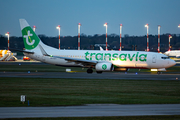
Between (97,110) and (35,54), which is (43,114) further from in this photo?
(35,54)

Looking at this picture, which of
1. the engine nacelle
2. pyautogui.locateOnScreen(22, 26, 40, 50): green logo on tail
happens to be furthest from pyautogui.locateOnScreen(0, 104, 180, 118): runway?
pyautogui.locateOnScreen(22, 26, 40, 50): green logo on tail

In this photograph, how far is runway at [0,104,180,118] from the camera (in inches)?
650

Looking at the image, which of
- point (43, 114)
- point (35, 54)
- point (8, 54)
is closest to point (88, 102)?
point (43, 114)

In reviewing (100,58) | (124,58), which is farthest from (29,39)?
(124,58)

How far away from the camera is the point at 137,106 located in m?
19.4

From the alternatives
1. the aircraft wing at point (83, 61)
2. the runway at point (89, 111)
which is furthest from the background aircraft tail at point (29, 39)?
the runway at point (89, 111)

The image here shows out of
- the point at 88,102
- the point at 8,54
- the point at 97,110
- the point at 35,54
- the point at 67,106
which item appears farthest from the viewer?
the point at 8,54

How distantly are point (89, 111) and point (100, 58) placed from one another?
34.0 meters

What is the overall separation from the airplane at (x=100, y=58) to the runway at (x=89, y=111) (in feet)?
96.8

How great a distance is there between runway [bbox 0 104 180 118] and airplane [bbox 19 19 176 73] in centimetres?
2950

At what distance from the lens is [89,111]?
17484 mm

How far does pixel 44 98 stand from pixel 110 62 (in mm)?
28758

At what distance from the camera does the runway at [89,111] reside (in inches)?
650

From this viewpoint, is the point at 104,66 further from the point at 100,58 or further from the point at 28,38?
the point at 28,38
